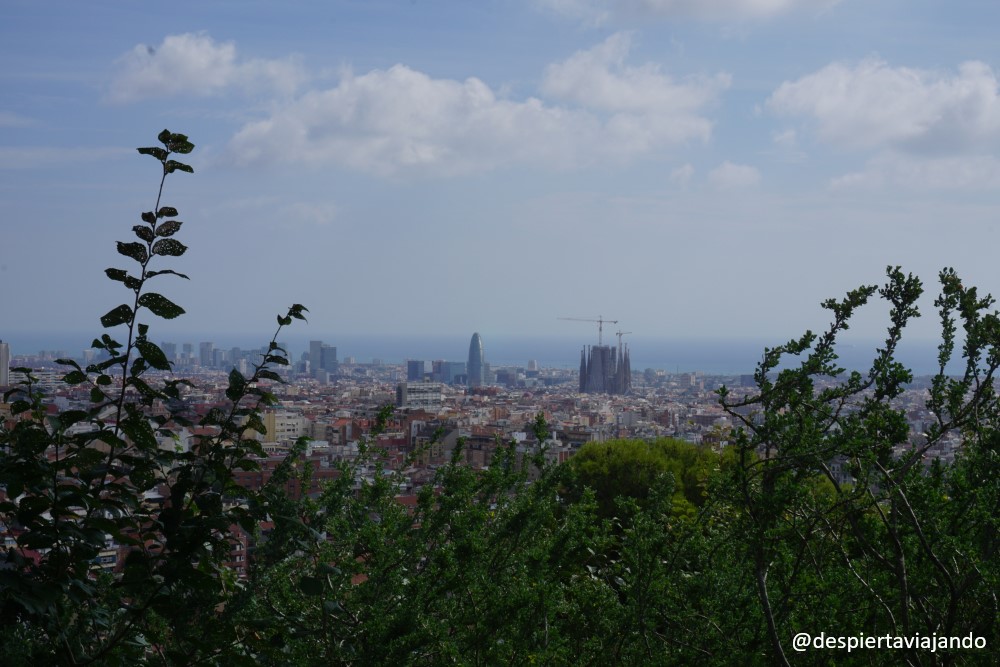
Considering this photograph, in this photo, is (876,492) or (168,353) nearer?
(876,492)

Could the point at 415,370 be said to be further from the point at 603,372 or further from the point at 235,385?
the point at 235,385

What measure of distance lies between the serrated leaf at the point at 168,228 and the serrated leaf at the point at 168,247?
0.5 inches

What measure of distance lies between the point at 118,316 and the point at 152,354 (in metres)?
0.08

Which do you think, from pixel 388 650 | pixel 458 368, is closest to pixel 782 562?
pixel 388 650

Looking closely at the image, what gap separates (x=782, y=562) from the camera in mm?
2516

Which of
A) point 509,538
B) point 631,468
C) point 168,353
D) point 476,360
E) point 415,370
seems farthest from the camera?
point 476,360

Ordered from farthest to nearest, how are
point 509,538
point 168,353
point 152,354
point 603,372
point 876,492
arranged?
point 603,372 → point 168,353 → point 509,538 → point 876,492 → point 152,354

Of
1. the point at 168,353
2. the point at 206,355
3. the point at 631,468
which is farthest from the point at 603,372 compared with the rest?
the point at 168,353

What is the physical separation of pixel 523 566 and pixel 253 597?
69 cm

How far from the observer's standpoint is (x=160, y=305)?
1.58m

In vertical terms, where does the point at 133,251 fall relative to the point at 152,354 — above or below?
above

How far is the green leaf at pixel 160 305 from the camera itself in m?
1.57

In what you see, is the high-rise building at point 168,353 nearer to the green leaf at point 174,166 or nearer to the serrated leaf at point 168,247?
the serrated leaf at point 168,247

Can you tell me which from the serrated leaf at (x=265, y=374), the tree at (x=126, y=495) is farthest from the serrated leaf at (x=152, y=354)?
the serrated leaf at (x=265, y=374)
